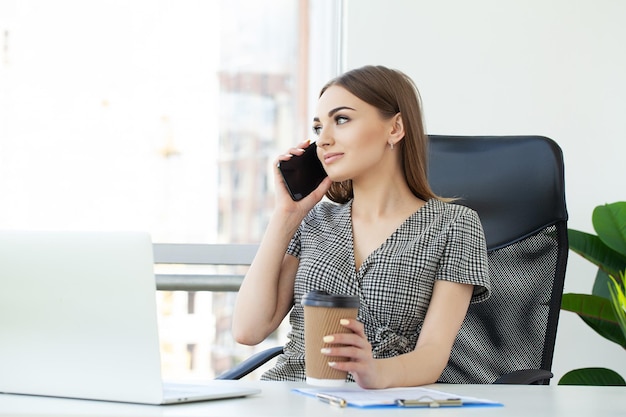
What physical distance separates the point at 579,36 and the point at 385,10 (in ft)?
2.22

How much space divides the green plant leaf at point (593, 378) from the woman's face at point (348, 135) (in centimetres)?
116

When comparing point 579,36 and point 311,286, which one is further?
point 579,36

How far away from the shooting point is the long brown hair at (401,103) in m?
1.81

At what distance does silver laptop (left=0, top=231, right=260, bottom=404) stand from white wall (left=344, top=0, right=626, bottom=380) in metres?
2.05

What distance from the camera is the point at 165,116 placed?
3.07 meters

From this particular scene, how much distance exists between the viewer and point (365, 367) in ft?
3.95

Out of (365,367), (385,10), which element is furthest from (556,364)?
(365,367)

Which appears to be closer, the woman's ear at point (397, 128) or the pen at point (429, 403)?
the pen at point (429, 403)

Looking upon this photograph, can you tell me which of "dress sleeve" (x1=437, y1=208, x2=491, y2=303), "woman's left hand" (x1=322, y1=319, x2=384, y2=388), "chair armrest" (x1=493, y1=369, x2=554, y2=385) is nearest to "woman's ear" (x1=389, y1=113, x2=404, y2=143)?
"dress sleeve" (x1=437, y1=208, x2=491, y2=303)

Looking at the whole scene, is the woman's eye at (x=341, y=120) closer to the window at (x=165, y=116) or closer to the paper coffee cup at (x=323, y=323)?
the paper coffee cup at (x=323, y=323)

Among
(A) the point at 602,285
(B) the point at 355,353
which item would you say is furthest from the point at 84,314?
(A) the point at 602,285

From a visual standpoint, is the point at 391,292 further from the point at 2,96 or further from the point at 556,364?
the point at 2,96

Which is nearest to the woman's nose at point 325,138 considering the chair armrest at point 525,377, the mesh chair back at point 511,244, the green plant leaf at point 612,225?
the mesh chair back at point 511,244

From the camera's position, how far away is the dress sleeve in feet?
5.39
